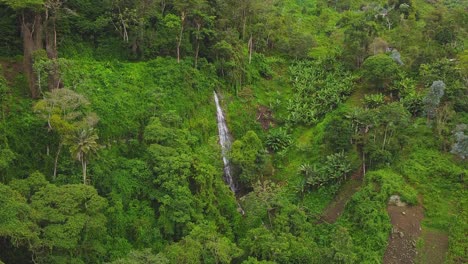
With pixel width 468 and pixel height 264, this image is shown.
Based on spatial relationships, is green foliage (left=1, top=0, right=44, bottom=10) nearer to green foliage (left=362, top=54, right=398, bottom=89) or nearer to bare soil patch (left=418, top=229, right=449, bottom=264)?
green foliage (left=362, top=54, right=398, bottom=89)

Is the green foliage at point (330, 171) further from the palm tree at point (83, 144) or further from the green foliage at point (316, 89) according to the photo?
the palm tree at point (83, 144)

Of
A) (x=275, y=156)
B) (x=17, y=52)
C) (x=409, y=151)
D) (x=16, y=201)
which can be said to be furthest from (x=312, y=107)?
Answer: (x=16, y=201)

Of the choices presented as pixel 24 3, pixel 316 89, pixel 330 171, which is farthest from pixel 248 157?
pixel 24 3

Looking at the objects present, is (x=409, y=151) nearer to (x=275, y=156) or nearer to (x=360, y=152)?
(x=360, y=152)

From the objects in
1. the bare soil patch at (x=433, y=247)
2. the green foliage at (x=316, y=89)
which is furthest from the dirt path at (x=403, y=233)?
the green foliage at (x=316, y=89)

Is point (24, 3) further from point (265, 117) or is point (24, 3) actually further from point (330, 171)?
point (330, 171)

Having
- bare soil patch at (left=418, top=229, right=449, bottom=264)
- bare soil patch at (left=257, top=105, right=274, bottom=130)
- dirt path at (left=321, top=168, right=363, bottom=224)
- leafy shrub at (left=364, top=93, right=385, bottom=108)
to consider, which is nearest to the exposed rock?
bare soil patch at (left=418, top=229, right=449, bottom=264)
